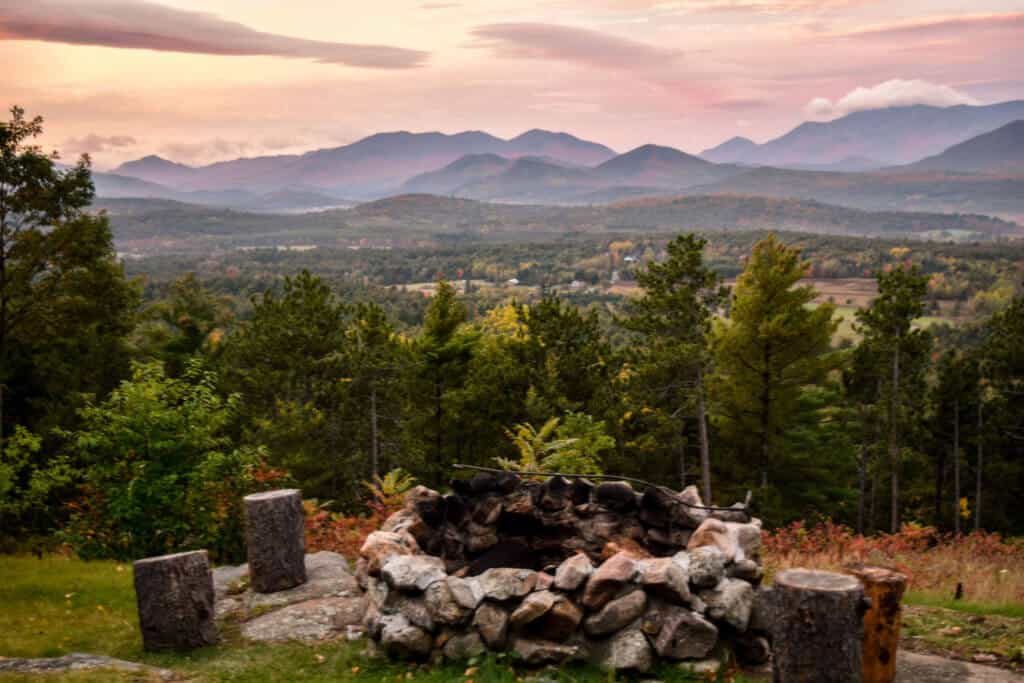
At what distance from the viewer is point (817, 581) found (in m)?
6.08

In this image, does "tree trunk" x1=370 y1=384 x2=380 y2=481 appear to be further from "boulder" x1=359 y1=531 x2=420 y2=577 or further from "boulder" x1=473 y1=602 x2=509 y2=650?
"boulder" x1=473 y1=602 x2=509 y2=650

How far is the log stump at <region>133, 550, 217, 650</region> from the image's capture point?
25.3ft

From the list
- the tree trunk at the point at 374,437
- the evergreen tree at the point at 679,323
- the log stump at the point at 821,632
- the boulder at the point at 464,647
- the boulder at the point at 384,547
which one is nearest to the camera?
the log stump at the point at 821,632

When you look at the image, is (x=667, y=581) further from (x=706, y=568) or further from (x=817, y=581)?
(x=817, y=581)

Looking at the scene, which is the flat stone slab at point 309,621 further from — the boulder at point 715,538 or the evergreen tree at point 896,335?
the evergreen tree at point 896,335

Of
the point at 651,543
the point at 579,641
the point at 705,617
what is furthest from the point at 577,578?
the point at 651,543

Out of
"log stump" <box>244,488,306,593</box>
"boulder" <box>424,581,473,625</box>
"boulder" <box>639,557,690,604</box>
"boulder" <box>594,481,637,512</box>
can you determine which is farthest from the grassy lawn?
"boulder" <box>594,481,637,512</box>

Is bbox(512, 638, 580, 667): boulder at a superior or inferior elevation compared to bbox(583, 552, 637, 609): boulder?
inferior

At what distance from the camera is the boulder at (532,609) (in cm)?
700

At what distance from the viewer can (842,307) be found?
111750mm

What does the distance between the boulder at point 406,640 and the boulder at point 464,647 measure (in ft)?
0.73

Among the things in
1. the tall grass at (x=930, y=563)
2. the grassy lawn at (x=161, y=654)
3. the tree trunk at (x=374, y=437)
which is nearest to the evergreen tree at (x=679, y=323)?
the tall grass at (x=930, y=563)

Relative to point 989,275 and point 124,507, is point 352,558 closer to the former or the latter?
point 124,507

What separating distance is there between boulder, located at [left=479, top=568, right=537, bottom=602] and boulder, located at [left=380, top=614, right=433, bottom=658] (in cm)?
74
